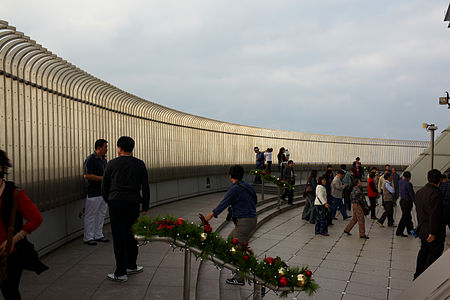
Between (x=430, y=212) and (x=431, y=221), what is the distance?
4.9 inches

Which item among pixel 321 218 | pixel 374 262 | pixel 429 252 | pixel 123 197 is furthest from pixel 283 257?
pixel 123 197

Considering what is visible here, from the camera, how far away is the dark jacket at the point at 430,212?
5378mm

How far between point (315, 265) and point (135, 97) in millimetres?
6297

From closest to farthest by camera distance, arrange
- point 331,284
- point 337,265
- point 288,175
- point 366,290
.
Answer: point 366,290
point 331,284
point 337,265
point 288,175

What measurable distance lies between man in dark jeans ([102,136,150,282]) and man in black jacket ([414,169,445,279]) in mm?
3849

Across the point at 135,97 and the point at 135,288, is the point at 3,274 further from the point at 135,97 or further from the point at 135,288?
the point at 135,97

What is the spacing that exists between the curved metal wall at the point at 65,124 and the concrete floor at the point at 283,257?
3.86 ft

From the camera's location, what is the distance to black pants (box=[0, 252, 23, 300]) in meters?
2.96

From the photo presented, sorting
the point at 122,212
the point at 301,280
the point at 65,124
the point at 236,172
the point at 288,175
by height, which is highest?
the point at 65,124

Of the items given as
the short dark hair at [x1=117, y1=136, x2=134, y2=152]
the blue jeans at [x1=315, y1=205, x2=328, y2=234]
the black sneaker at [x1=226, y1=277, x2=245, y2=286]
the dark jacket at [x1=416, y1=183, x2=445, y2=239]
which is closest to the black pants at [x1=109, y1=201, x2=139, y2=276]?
the short dark hair at [x1=117, y1=136, x2=134, y2=152]

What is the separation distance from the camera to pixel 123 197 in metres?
4.74

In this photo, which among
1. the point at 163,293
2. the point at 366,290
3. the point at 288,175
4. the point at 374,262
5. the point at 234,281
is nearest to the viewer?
the point at 163,293

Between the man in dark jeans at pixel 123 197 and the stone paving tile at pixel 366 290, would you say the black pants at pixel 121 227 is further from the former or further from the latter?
the stone paving tile at pixel 366 290

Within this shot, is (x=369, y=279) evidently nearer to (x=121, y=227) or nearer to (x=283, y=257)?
(x=283, y=257)
